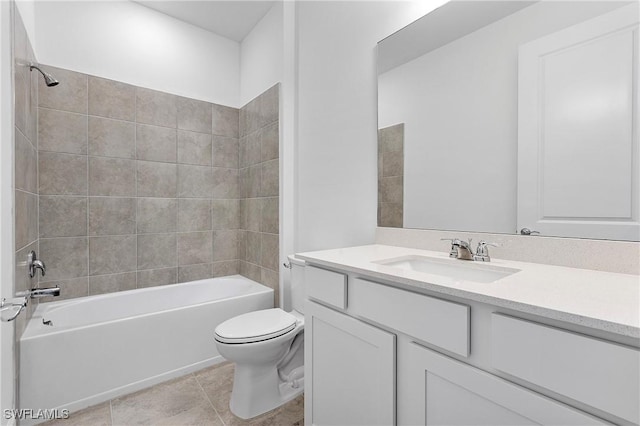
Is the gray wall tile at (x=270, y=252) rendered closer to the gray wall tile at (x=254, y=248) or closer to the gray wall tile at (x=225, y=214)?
the gray wall tile at (x=254, y=248)

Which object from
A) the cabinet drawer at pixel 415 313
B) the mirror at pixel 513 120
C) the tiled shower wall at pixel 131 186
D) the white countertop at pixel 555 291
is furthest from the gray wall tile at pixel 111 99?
the cabinet drawer at pixel 415 313

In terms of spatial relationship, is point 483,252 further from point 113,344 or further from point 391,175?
point 113,344

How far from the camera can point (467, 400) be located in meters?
0.78

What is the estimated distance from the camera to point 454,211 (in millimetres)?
1380

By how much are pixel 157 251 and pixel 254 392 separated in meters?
1.46

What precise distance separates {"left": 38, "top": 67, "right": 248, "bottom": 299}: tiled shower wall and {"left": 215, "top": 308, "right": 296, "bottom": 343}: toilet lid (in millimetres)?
1113

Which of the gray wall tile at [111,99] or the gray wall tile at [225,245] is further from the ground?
the gray wall tile at [111,99]

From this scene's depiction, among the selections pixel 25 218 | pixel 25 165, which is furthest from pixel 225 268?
pixel 25 165

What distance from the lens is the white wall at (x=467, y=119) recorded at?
3.84 feet

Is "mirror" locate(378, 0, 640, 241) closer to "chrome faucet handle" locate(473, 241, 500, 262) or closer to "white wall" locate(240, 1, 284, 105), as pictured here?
"chrome faucet handle" locate(473, 241, 500, 262)

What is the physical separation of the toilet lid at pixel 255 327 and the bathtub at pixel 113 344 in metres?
0.47

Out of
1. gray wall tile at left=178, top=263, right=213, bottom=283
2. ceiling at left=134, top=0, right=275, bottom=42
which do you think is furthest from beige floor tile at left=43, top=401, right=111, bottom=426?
ceiling at left=134, top=0, right=275, bottom=42

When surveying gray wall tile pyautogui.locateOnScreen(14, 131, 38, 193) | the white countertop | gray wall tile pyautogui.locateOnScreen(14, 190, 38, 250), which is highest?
gray wall tile pyautogui.locateOnScreen(14, 131, 38, 193)

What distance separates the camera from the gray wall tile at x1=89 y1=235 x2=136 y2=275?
2.22 metres
